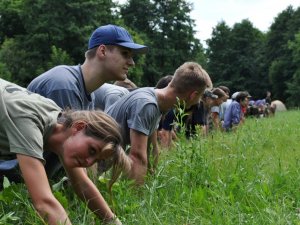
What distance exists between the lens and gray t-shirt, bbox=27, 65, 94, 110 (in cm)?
391

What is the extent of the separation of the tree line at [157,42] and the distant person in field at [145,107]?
86.6ft

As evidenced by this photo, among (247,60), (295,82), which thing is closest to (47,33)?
(295,82)

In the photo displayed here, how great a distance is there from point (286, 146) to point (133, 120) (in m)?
3.49

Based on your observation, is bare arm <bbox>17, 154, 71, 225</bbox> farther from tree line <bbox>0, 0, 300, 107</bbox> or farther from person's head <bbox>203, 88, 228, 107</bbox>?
tree line <bbox>0, 0, 300, 107</bbox>

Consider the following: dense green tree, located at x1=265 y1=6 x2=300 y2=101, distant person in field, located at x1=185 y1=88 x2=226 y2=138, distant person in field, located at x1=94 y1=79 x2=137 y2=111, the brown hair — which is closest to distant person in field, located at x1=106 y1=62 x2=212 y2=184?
distant person in field, located at x1=94 y1=79 x2=137 y2=111

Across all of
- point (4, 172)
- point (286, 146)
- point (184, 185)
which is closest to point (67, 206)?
point (4, 172)

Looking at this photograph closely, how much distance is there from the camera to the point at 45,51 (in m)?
35.1

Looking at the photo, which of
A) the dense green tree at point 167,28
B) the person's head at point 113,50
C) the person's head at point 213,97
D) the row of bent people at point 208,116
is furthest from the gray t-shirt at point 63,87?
the dense green tree at point 167,28

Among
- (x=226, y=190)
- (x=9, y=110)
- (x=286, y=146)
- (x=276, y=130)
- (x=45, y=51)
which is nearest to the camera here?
(x=9, y=110)

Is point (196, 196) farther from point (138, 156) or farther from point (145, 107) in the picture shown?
point (145, 107)

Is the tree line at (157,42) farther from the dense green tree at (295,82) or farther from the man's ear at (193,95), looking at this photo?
the man's ear at (193,95)

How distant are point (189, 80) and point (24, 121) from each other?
1.97 metres

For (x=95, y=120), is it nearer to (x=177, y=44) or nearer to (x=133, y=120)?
(x=133, y=120)

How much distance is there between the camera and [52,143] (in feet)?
10.2
